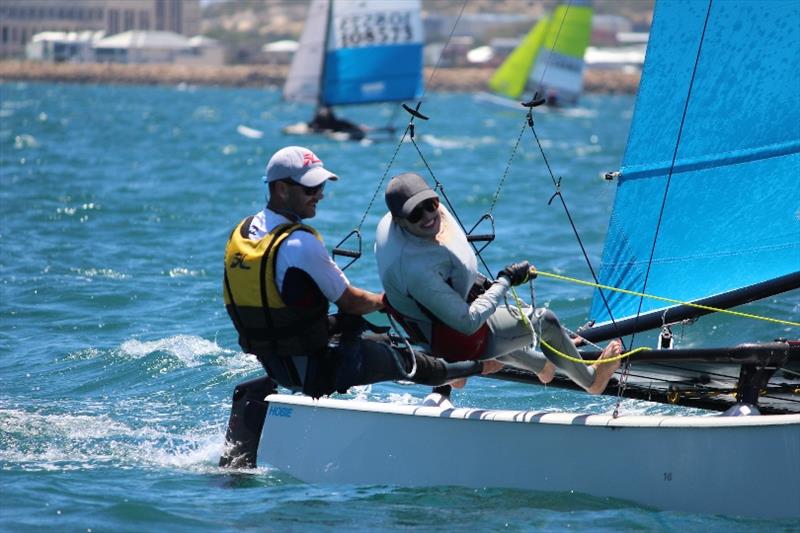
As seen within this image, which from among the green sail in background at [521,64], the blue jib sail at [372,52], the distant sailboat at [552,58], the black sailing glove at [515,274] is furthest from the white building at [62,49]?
the black sailing glove at [515,274]

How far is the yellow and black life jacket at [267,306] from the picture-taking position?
4547mm

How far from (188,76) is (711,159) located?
83.6 m

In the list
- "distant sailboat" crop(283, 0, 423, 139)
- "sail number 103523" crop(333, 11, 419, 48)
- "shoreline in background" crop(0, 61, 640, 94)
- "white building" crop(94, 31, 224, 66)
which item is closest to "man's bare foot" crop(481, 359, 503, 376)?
"distant sailboat" crop(283, 0, 423, 139)

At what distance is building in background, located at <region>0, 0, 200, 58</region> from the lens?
9388 centimetres

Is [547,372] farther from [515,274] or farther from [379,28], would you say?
[379,28]

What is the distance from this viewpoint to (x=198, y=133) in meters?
32.4

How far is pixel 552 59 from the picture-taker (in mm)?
41906

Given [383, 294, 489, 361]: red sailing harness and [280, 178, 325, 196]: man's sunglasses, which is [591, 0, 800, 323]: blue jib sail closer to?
[383, 294, 489, 361]: red sailing harness

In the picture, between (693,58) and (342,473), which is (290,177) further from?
(693,58)

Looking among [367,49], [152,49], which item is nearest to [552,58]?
[367,49]

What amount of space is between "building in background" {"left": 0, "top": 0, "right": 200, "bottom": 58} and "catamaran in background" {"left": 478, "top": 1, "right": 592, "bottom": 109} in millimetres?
54088

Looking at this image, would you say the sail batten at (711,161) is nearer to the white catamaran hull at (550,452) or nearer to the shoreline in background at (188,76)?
the white catamaran hull at (550,452)

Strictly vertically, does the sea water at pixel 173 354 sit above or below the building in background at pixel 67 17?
below

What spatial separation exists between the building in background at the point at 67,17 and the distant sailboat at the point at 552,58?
54856 mm
